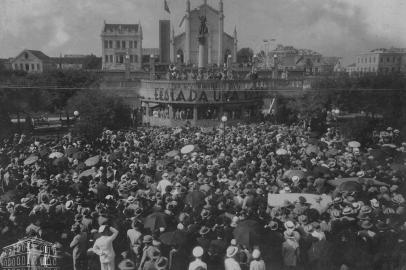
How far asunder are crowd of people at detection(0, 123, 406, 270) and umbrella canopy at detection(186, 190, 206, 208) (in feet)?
0.11

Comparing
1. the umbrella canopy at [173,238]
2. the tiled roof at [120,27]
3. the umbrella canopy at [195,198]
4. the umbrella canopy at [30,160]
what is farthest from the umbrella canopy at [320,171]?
the tiled roof at [120,27]

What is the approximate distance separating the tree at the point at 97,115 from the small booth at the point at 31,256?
14244mm

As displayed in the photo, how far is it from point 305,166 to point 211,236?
25.7 feet

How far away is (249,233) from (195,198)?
2959mm

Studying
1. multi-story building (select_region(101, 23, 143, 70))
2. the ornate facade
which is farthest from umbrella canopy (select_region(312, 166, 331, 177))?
multi-story building (select_region(101, 23, 143, 70))

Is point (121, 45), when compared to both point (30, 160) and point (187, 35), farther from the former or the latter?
point (30, 160)

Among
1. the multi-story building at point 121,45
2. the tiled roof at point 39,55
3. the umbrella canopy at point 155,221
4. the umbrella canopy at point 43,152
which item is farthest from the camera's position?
the multi-story building at point 121,45

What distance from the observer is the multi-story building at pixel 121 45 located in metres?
80.6

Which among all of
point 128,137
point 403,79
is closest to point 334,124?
point 403,79

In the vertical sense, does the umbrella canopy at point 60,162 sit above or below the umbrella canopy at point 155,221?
below

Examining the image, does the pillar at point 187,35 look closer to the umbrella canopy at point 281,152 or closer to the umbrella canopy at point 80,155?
the umbrella canopy at point 80,155

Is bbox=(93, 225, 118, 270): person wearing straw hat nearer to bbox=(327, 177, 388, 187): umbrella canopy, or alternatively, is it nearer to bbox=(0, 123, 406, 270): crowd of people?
bbox=(0, 123, 406, 270): crowd of people

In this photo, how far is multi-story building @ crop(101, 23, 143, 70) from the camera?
8062 cm

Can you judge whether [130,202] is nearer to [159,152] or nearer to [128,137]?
[159,152]
